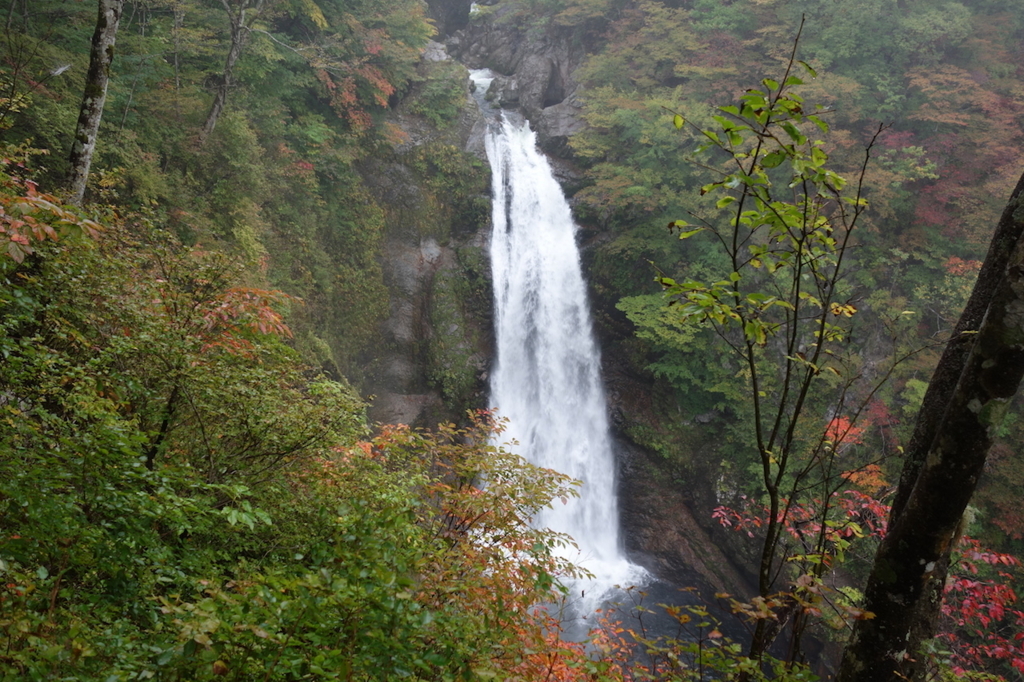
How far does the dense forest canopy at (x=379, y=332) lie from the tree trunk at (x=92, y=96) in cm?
13

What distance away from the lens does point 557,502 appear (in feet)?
44.9

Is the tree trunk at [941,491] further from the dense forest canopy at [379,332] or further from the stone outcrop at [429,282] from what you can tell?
the stone outcrop at [429,282]

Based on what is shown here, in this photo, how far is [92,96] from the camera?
209 inches

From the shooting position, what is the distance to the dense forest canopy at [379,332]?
2.07 m

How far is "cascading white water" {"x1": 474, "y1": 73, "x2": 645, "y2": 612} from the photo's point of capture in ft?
44.4

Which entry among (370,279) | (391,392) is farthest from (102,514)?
(370,279)

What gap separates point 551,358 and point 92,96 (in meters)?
11.5

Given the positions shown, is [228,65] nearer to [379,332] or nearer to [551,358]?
[379,332]

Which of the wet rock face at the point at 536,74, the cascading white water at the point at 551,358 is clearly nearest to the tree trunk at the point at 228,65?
the cascading white water at the point at 551,358

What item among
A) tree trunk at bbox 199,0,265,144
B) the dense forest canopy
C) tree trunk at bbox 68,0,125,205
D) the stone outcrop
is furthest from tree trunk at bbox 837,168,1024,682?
the stone outcrop

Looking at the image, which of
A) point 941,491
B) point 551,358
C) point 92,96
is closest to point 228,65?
point 92,96

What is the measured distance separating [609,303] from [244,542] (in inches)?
518

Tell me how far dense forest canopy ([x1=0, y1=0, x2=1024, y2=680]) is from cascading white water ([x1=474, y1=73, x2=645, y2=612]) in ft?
2.87

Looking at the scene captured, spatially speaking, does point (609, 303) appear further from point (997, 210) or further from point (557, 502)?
point (997, 210)
